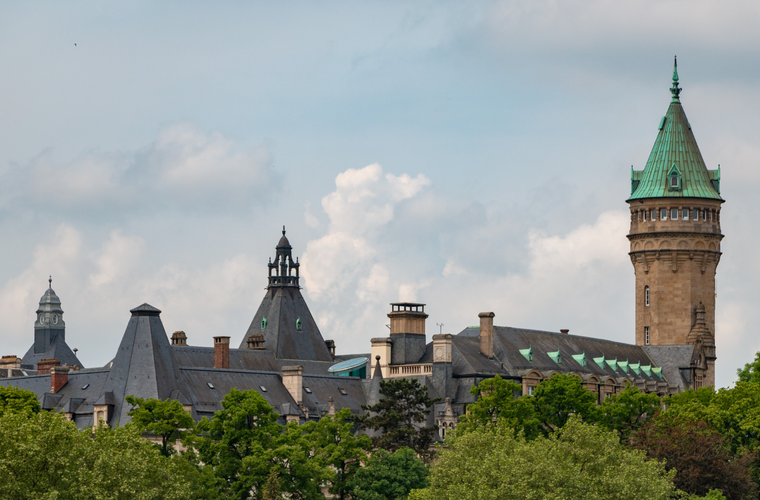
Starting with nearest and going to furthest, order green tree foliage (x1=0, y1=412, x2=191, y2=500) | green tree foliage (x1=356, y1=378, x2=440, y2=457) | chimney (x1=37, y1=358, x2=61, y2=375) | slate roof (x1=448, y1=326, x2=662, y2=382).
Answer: green tree foliage (x1=0, y1=412, x2=191, y2=500), green tree foliage (x1=356, y1=378, x2=440, y2=457), slate roof (x1=448, y1=326, x2=662, y2=382), chimney (x1=37, y1=358, x2=61, y2=375)

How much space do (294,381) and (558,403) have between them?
22.5 metres

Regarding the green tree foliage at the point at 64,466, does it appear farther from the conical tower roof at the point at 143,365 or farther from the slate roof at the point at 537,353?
the slate roof at the point at 537,353

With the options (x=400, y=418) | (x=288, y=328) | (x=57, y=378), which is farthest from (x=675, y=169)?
(x=57, y=378)

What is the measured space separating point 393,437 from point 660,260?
6151cm

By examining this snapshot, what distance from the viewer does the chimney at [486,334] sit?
128 m

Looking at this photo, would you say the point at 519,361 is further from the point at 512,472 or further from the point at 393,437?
the point at 512,472

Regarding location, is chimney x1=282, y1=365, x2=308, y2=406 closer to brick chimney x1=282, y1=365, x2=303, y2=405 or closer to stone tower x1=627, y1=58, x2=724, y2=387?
brick chimney x1=282, y1=365, x2=303, y2=405

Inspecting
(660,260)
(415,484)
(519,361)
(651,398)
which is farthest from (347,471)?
(660,260)

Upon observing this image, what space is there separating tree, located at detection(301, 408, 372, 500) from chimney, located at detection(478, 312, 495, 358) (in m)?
33.3

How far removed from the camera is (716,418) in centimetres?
11081

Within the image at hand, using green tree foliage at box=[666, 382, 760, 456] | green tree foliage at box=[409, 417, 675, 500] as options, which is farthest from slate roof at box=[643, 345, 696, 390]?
green tree foliage at box=[409, 417, 675, 500]

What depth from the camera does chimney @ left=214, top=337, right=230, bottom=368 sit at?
5089 inches

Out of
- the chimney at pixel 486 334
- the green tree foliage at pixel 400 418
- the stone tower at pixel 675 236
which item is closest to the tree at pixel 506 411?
the green tree foliage at pixel 400 418

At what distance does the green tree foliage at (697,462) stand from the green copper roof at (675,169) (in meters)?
59.3
